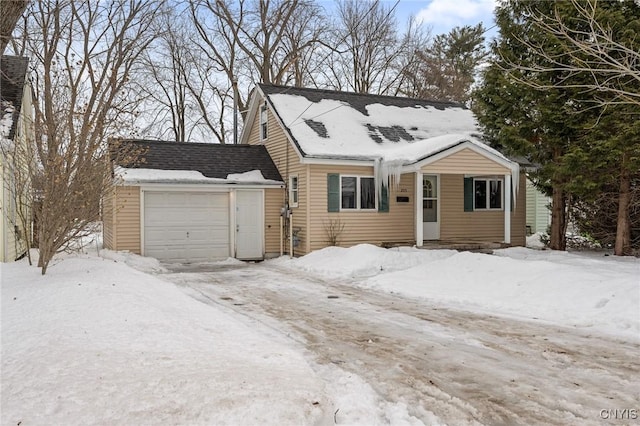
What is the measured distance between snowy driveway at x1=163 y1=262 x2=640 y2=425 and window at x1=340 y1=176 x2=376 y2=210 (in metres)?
6.32

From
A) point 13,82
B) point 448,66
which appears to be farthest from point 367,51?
point 13,82

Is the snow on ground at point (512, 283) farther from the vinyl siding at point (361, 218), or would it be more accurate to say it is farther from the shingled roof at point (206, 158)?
the shingled roof at point (206, 158)

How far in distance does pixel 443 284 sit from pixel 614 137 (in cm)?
588

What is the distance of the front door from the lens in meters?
16.8

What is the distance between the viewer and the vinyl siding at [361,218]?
49.4 ft

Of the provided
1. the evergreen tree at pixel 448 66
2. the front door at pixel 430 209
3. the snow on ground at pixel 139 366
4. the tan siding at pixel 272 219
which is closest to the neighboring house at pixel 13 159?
the snow on ground at pixel 139 366

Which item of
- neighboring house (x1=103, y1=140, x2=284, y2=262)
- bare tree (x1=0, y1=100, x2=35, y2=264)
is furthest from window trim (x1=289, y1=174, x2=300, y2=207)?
bare tree (x1=0, y1=100, x2=35, y2=264)

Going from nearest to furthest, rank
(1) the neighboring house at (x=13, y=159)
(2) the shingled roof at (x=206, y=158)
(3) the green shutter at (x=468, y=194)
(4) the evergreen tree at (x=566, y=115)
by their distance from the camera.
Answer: (1) the neighboring house at (x=13, y=159) < (4) the evergreen tree at (x=566, y=115) < (2) the shingled roof at (x=206, y=158) < (3) the green shutter at (x=468, y=194)

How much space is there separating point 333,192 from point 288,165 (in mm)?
1988

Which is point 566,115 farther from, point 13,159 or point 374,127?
point 13,159

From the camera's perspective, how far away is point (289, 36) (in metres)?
30.0

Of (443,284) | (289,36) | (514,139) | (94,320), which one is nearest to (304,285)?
(443,284)

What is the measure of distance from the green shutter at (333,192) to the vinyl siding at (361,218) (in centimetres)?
10

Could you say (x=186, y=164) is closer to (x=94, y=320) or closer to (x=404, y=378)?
(x=94, y=320)
